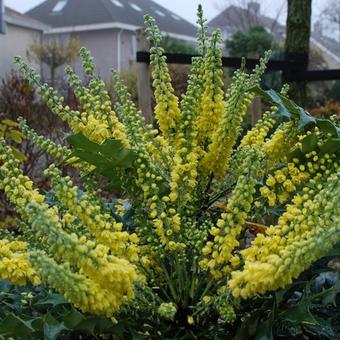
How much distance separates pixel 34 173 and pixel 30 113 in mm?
603

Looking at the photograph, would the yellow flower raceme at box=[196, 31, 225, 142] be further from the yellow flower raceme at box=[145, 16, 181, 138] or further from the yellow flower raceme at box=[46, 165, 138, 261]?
the yellow flower raceme at box=[46, 165, 138, 261]

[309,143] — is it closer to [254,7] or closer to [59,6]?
[59,6]

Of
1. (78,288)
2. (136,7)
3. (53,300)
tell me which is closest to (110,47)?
(136,7)

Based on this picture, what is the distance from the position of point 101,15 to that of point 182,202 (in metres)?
32.2

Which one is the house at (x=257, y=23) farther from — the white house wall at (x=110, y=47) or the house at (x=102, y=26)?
the white house wall at (x=110, y=47)

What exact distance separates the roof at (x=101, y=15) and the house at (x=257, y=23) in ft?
8.42

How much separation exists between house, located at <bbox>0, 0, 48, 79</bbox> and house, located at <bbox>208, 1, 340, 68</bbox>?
11.9m

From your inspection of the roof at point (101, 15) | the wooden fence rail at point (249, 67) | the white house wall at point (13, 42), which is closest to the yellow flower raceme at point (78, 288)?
the wooden fence rail at point (249, 67)

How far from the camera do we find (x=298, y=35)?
5.57m

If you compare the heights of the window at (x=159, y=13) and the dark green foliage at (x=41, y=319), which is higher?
the window at (x=159, y=13)

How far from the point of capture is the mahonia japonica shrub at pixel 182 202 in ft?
4.76

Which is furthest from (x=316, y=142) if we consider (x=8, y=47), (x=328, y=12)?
(x=328, y=12)

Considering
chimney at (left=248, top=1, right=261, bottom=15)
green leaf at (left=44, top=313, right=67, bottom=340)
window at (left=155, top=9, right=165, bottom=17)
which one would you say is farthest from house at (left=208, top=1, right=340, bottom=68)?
green leaf at (left=44, top=313, right=67, bottom=340)

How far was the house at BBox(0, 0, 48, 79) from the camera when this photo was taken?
26.4 m
